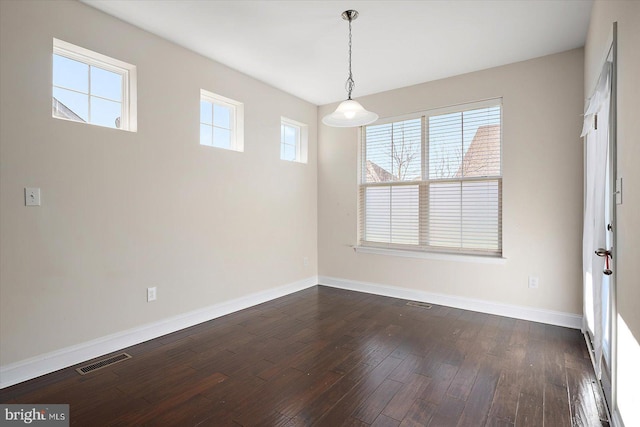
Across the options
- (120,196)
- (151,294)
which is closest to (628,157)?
(120,196)

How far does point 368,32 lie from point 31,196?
9.97 feet

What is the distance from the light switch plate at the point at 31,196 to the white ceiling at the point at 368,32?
60.7 inches

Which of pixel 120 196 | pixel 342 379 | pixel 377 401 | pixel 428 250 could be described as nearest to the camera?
pixel 377 401

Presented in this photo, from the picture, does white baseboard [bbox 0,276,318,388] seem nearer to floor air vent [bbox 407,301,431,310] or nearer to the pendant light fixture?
floor air vent [bbox 407,301,431,310]

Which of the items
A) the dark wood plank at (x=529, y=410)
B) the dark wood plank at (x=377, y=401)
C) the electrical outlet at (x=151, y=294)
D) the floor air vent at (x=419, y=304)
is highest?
the electrical outlet at (x=151, y=294)

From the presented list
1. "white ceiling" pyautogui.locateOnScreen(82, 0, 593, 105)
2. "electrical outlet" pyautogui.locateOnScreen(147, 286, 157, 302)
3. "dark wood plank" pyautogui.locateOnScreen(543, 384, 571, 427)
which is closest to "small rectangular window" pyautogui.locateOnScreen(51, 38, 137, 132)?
"white ceiling" pyautogui.locateOnScreen(82, 0, 593, 105)

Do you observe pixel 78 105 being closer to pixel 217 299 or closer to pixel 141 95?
pixel 141 95

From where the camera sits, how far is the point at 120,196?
9.34 feet

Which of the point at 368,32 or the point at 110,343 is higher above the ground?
the point at 368,32

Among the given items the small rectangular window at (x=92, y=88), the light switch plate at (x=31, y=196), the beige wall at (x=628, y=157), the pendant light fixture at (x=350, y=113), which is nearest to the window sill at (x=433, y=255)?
the beige wall at (x=628, y=157)

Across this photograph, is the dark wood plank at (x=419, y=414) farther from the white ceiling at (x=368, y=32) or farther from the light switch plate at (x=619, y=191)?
the white ceiling at (x=368, y=32)

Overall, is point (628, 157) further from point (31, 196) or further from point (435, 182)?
point (31, 196)

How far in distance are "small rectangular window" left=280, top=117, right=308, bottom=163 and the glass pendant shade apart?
6.59ft

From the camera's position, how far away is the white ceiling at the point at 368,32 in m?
2.63
